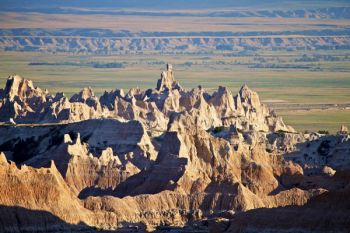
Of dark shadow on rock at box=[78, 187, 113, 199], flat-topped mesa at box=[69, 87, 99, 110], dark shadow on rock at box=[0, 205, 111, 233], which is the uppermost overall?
flat-topped mesa at box=[69, 87, 99, 110]

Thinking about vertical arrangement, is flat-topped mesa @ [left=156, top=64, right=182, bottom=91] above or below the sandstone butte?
above

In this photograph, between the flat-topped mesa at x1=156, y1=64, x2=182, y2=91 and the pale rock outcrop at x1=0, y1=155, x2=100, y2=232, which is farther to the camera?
the flat-topped mesa at x1=156, y1=64, x2=182, y2=91

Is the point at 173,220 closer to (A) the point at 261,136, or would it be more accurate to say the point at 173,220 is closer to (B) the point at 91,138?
(B) the point at 91,138

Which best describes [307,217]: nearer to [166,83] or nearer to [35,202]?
[35,202]

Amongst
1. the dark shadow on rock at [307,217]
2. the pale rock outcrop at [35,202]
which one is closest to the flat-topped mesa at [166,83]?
the pale rock outcrop at [35,202]

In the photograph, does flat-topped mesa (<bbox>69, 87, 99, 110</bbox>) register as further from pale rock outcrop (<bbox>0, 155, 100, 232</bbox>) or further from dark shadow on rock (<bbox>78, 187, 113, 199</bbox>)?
pale rock outcrop (<bbox>0, 155, 100, 232</bbox>)

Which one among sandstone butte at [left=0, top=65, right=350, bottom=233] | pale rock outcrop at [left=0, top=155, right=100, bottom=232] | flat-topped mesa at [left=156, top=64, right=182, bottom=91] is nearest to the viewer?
sandstone butte at [left=0, top=65, right=350, bottom=233]

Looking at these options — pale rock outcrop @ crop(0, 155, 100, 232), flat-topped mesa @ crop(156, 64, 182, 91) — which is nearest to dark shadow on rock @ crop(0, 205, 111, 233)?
pale rock outcrop @ crop(0, 155, 100, 232)

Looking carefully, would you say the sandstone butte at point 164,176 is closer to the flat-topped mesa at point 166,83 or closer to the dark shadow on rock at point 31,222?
the dark shadow on rock at point 31,222

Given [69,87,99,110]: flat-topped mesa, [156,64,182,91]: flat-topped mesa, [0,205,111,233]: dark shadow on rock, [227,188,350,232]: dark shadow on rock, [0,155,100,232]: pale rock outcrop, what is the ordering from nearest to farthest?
[227,188,350,232]: dark shadow on rock, [0,205,111,233]: dark shadow on rock, [0,155,100,232]: pale rock outcrop, [69,87,99,110]: flat-topped mesa, [156,64,182,91]: flat-topped mesa
